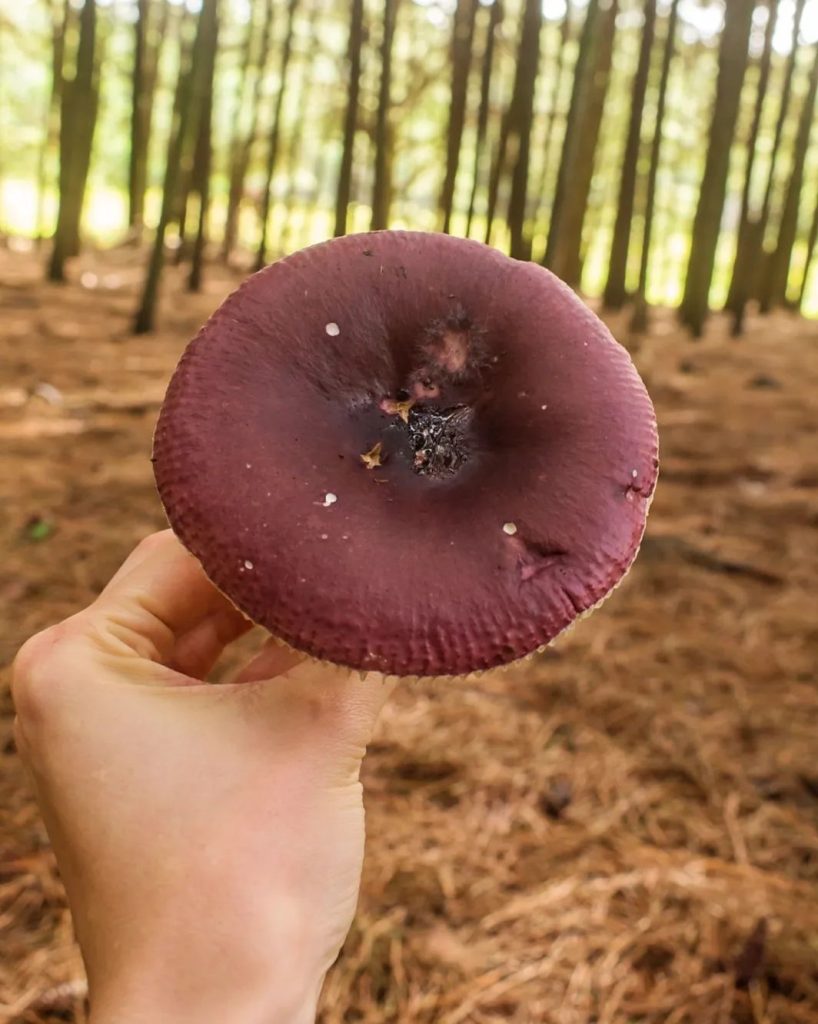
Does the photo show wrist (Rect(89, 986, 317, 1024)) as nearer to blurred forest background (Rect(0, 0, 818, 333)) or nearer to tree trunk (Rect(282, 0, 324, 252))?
blurred forest background (Rect(0, 0, 818, 333))

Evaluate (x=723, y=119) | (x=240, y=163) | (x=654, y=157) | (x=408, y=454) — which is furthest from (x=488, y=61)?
(x=408, y=454)

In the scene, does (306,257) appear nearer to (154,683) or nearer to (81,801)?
(154,683)

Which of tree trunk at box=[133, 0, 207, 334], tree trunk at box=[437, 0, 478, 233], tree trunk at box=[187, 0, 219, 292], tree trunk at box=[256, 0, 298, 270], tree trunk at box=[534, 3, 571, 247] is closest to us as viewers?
→ tree trunk at box=[133, 0, 207, 334]

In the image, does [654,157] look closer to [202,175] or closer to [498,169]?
[498,169]

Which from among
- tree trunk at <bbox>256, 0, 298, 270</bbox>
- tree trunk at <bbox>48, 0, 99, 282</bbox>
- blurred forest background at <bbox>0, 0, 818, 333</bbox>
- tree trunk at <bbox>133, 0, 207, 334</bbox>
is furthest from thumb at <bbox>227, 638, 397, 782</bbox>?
tree trunk at <bbox>256, 0, 298, 270</bbox>

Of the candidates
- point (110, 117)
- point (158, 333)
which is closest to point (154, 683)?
point (158, 333)
